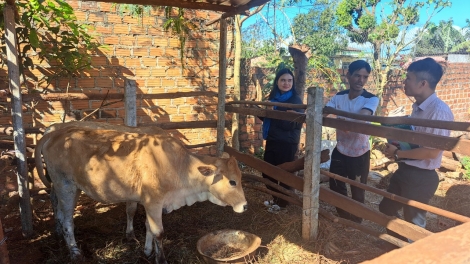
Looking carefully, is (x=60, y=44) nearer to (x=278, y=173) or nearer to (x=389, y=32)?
(x=278, y=173)

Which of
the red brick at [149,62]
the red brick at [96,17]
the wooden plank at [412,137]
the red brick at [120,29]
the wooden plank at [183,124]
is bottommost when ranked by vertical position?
the wooden plank at [183,124]

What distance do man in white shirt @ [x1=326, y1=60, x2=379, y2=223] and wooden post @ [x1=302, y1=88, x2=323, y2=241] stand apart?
27.0 inches

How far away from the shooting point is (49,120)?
521cm

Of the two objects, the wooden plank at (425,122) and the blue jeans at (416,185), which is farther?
the blue jeans at (416,185)

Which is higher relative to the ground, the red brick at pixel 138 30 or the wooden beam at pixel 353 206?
the red brick at pixel 138 30

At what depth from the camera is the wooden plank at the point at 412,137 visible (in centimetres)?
226

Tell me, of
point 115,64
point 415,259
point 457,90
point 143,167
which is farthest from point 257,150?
point 457,90

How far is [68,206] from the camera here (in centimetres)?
349

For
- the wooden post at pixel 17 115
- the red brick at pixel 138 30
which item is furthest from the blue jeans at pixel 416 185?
the red brick at pixel 138 30

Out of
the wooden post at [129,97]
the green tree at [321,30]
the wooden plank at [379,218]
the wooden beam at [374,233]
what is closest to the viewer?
the wooden plank at [379,218]

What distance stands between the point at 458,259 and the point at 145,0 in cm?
390

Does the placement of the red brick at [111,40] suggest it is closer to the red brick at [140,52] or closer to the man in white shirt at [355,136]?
the red brick at [140,52]

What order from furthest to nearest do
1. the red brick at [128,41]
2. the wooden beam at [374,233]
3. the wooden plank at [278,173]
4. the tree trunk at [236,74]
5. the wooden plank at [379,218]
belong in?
the tree trunk at [236,74] < the red brick at [128,41] < the wooden plank at [278,173] < the wooden beam at [374,233] < the wooden plank at [379,218]

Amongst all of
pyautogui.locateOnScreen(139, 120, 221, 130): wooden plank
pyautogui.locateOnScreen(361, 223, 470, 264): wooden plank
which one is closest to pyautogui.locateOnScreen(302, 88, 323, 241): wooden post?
pyautogui.locateOnScreen(139, 120, 221, 130): wooden plank
